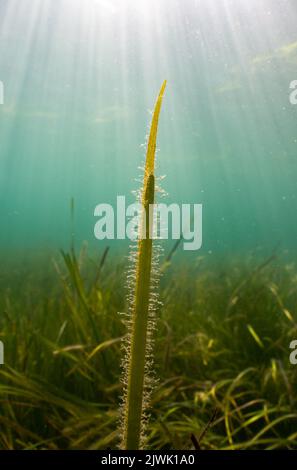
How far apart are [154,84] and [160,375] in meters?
35.8

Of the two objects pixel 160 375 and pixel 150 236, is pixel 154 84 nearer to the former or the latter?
pixel 160 375

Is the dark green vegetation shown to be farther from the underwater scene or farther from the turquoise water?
the turquoise water

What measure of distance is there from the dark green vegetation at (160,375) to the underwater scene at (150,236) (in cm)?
2

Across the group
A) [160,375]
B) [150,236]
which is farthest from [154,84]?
[150,236]

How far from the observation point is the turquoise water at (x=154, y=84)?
25.8 metres

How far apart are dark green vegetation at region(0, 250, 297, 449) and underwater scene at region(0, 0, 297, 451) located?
0.02 metres

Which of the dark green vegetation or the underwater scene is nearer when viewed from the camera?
the underwater scene

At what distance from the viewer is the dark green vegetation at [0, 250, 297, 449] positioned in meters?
2.17

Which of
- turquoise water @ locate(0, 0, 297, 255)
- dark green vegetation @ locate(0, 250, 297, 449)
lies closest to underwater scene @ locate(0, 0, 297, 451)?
dark green vegetation @ locate(0, 250, 297, 449)

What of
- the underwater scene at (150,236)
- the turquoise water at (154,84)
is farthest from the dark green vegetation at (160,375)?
the turquoise water at (154,84)

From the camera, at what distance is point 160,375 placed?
2.74 meters
